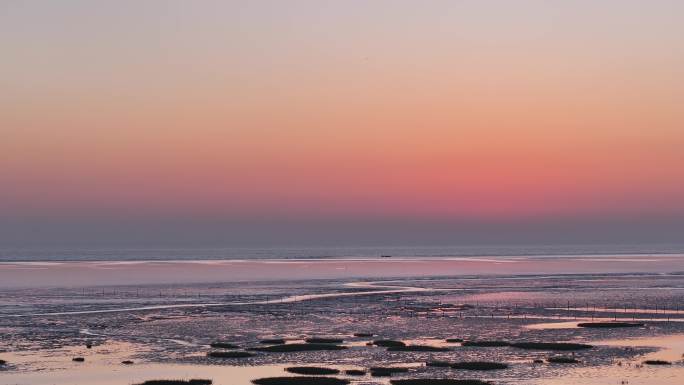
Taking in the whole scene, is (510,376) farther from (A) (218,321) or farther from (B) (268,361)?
(A) (218,321)

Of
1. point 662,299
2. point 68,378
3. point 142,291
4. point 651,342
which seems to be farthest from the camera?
point 142,291

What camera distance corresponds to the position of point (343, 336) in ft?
215

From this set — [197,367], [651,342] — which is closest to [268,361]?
[197,367]

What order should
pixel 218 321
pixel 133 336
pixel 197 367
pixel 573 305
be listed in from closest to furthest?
1. pixel 197 367
2. pixel 133 336
3. pixel 218 321
4. pixel 573 305

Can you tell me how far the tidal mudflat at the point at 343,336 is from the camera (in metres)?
49.3

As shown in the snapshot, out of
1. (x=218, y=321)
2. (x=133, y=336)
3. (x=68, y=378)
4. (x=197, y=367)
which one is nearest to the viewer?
(x=68, y=378)

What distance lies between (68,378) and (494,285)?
9010 cm

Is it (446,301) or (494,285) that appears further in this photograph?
(494,285)

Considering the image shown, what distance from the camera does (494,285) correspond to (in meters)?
130

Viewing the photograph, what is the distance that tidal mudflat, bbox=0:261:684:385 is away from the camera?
49.3 m

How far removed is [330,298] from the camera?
104 meters

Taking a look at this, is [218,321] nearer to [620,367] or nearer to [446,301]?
[446,301]

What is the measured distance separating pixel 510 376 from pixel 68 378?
913 inches

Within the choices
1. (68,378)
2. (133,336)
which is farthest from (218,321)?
(68,378)
